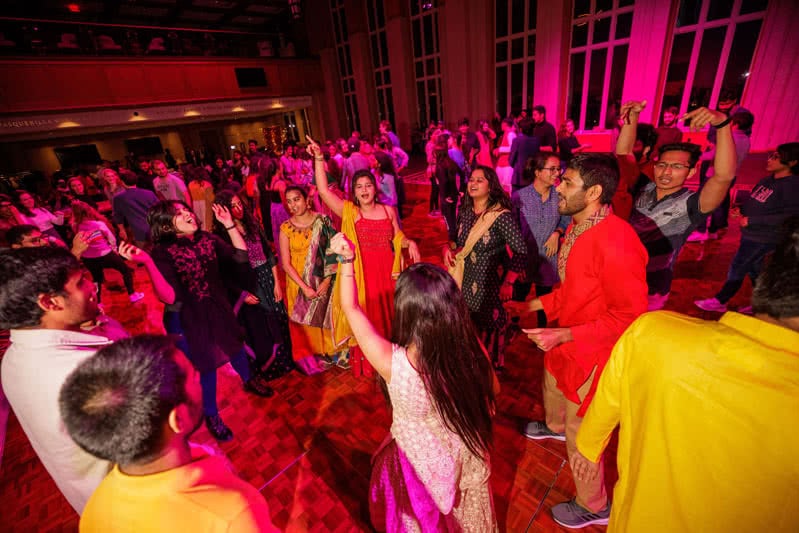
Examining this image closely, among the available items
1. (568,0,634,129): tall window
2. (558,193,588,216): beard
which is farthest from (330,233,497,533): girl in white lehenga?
(568,0,634,129): tall window

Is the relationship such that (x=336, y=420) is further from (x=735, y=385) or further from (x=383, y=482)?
(x=735, y=385)

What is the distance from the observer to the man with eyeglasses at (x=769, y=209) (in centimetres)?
248

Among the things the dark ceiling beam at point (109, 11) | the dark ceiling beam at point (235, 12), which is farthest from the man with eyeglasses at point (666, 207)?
the dark ceiling beam at point (235, 12)

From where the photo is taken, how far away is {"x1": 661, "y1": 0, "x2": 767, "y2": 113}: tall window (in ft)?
22.3

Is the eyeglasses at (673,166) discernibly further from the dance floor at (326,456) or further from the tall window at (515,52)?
the tall window at (515,52)

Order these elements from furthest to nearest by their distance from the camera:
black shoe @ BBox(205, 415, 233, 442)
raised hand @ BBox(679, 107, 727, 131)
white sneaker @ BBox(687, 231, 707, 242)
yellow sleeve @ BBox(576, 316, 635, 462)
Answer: white sneaker @ BBox(687, 231, 707, 242) < black shoe @ BBox(205, 415, 233, 442) < raised hand @ BBox(679, 107, 727, 131) < yellow sleeve @ BBox(576, 316, 635, 462)

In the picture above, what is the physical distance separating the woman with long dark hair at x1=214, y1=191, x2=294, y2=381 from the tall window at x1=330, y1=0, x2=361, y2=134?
14575 millimetres

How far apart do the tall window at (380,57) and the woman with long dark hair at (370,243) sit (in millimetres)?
12746

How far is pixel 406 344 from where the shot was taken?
1.11 meters

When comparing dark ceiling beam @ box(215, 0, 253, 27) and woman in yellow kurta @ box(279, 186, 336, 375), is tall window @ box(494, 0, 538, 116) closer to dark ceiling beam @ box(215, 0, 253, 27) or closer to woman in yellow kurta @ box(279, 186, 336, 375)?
woman in yellow kurta @ box(279, 186, 336, 375)

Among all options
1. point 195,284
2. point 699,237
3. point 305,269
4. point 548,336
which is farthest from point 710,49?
point 195,284

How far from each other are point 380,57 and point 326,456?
15147 mm

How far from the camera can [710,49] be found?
23.8 ft

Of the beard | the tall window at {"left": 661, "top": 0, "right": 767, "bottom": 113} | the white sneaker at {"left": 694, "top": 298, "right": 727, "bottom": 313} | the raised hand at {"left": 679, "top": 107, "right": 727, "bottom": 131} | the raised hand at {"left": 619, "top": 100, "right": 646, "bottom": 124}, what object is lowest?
the white sneaker at {"left": 694, "top": 298, "right": 727, "bottom": 313}
